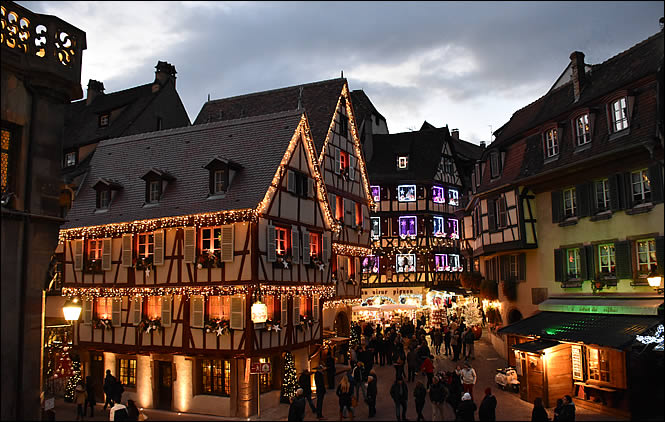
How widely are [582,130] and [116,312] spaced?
1907 centimetres

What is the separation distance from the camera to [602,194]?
21.5 metres

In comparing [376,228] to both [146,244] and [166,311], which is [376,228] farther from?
[166,311]

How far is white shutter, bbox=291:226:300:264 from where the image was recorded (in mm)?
23281

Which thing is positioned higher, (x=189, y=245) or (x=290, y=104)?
(x=290, y=104)

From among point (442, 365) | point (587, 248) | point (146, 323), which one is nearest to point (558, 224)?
point (587, 248)

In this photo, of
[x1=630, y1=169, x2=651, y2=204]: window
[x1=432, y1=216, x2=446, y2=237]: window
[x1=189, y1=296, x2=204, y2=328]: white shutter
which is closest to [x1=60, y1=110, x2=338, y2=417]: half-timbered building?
[x1=189, y1=296, x2=204, y2=328]: white shutter

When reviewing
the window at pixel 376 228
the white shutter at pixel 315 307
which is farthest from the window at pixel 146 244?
the window at pixel 376 228

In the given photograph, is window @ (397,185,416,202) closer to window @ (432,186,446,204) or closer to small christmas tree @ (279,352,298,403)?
window @ (432,186,446,204)

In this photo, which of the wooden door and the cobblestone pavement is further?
the wooden door

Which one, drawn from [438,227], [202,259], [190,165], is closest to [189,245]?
Result: [202,259]

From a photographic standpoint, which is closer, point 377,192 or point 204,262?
point 204,262

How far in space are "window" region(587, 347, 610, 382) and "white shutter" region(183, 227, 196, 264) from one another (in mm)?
13958

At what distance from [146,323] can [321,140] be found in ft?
38.7

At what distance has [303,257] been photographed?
23.9m
